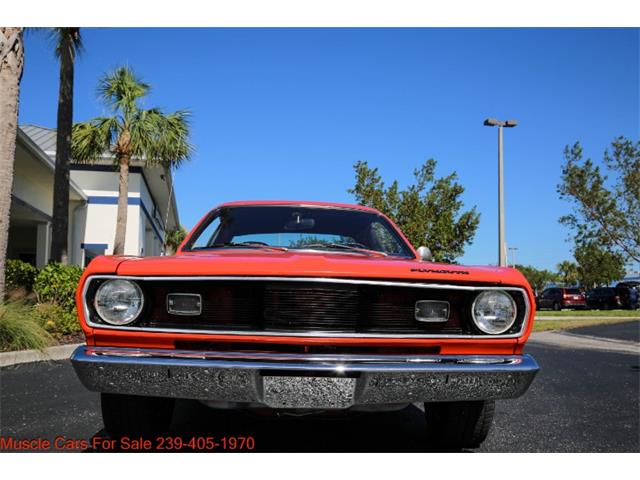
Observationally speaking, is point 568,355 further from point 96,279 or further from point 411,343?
point 96,279

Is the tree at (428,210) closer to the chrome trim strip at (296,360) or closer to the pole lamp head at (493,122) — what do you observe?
the pole lamp head at (493,122)

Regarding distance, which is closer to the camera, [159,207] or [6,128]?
[6,128]

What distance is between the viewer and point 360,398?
7.45 feet

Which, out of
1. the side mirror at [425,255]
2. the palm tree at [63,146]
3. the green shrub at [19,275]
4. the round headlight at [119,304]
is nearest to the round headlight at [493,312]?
the side mirror at [425,255]

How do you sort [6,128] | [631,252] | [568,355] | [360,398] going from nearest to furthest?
1. [360,398]
2. [6,128]
3. [568,355]
4. [631,252]

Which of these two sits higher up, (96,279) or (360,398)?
(96,279)

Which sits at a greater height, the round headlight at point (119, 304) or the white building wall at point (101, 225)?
the white building wall at point (101, 225)

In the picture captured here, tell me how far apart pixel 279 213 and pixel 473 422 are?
81.0 inches

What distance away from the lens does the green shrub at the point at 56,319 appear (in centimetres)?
773

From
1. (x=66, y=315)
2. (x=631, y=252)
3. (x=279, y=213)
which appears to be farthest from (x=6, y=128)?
(x=631, y=252)

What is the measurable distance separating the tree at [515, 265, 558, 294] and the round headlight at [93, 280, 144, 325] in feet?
276

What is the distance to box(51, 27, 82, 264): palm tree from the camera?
10.8 metres

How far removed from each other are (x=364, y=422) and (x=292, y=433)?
0.65 metres

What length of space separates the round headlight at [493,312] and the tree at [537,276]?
3281 inches
